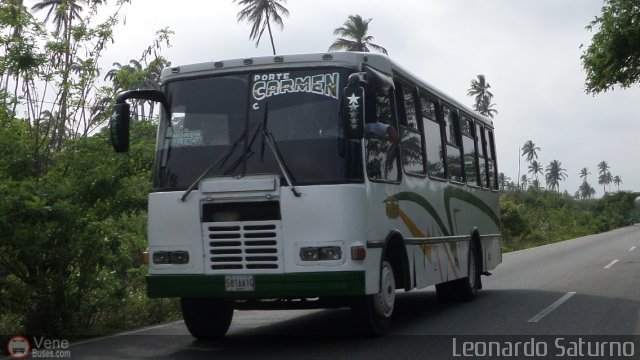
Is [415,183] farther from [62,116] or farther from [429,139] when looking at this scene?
[62,116]

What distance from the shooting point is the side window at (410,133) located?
33.5 ft

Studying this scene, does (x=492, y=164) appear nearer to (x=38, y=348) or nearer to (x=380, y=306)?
(x=380, y=306)

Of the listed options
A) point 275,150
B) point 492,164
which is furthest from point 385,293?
point 492,164

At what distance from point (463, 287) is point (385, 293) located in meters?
4.34

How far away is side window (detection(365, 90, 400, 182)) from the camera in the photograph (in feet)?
28.7

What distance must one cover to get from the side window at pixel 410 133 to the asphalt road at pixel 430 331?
6.62 feet

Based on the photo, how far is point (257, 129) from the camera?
28.5 ft

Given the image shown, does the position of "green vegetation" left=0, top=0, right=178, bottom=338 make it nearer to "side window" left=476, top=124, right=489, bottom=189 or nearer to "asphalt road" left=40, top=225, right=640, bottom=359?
"asphalt road" left=40, top=225, right=640, bottom=359

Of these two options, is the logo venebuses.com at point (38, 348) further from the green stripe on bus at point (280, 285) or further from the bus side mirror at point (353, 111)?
the bus side mirror at point (353, 111)

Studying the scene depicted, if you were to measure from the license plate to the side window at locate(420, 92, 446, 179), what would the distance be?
3.75m

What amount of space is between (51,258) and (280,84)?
159 inches

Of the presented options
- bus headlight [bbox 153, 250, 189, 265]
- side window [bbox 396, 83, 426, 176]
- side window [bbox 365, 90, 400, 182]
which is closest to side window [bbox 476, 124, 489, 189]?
side window [bbox 396, 83, 426, 176]

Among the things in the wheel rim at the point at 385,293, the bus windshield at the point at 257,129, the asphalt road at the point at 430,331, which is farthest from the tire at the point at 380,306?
the bus windshield at the point at 257,129

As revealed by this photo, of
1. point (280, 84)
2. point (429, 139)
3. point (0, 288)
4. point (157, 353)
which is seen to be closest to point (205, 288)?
point (157, 353)
